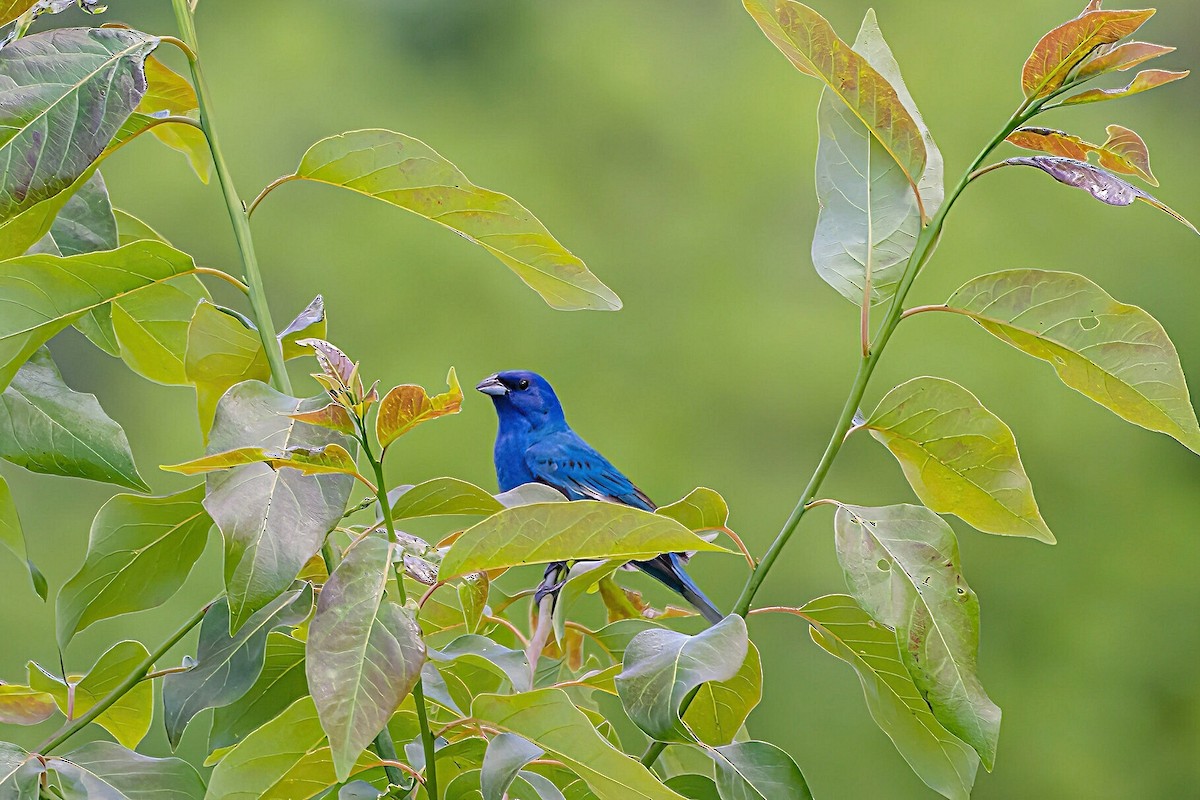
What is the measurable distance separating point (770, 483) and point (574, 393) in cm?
68

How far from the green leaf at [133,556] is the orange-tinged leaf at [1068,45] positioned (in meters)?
0.43

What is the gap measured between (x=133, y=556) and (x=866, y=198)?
406mm

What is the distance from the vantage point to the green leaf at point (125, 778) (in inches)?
21.8

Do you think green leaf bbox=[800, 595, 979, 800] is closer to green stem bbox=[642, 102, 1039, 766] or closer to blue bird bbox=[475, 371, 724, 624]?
green stem bbox=[642, 102, 1039, 766]

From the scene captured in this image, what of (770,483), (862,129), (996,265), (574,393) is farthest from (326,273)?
(862,129)

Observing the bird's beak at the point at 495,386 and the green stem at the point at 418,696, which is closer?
the green stem at the point at 418,696

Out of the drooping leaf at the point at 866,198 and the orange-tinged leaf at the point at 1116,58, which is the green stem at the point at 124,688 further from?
the orange-tinged leaf at the point at 1116,58

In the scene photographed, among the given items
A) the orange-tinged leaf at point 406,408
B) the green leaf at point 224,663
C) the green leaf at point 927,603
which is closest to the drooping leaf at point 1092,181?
the green leaf at point 927,603

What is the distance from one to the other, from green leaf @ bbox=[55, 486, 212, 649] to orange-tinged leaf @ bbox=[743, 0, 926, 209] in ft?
1.13

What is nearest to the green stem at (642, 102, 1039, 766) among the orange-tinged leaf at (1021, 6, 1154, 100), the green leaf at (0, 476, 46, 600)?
the orange-tinged leaf at (1021, 6, 1154, 100)

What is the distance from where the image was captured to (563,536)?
1.55ft

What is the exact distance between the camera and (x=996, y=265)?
4.17 m

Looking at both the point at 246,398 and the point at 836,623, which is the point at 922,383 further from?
the point at 246,398

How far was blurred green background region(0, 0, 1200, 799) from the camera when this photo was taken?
3.83 meters
